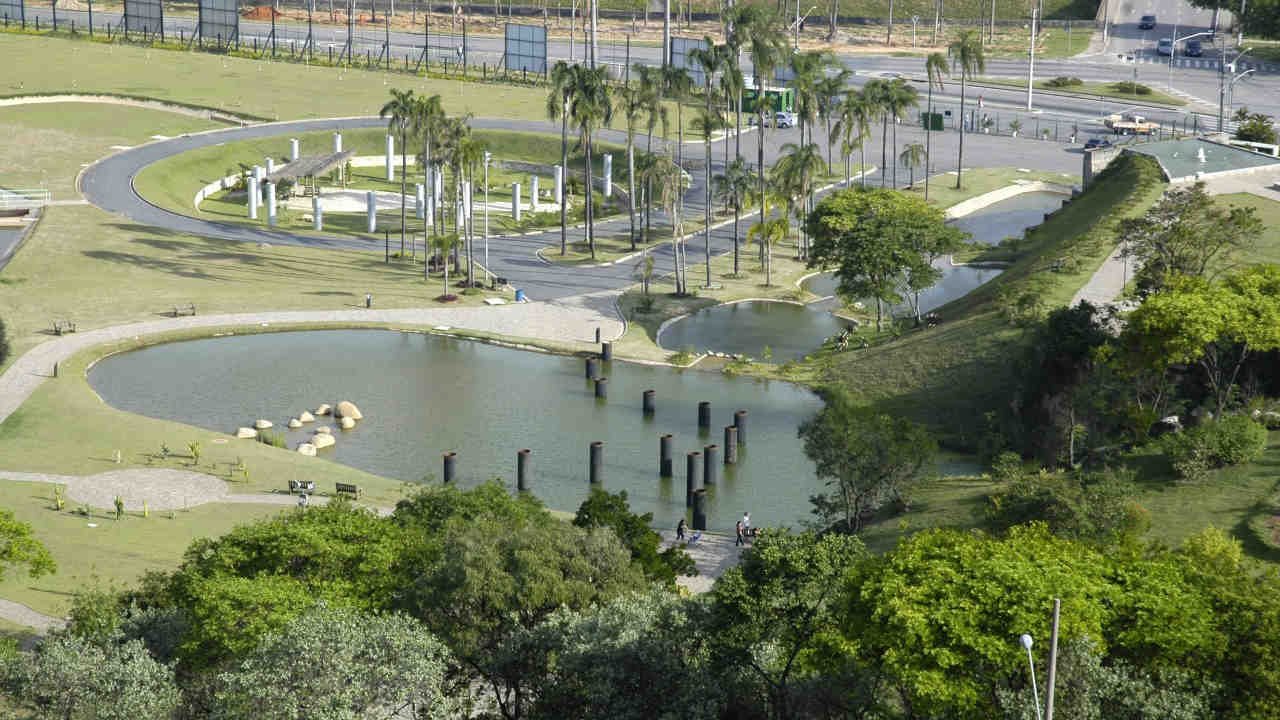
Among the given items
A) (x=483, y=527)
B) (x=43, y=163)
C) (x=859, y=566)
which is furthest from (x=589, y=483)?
(x=43, y=163)

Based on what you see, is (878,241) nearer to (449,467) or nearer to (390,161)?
(449,467)

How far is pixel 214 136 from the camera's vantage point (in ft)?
486

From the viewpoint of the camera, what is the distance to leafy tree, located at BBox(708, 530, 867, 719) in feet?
128

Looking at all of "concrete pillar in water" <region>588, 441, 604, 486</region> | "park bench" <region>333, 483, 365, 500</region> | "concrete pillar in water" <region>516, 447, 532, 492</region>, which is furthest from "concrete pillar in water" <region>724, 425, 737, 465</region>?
"park bench" <region>333, 483, 365, 500</region>

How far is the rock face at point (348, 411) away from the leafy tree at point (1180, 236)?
3786 centimetres

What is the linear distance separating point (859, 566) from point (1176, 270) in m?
39.4

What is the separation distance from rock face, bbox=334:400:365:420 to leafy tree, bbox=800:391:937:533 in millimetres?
26321

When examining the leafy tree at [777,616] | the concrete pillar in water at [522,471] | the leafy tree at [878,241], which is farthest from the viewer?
the leafy tree at [878,241]

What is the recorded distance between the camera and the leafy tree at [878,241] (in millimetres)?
93125

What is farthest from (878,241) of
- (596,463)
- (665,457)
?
(596,463)

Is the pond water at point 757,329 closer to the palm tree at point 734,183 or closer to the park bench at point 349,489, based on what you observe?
the palm tree at point 734,183

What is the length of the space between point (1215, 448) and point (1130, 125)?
108 metres

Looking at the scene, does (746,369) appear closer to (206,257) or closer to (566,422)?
(566,422)

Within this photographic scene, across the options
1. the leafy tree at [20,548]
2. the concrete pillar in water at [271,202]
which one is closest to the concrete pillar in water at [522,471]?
the leafy tree at [20,548]
